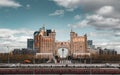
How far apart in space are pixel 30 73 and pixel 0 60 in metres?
74.5

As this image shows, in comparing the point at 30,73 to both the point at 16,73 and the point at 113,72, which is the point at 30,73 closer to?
the point at 16,73

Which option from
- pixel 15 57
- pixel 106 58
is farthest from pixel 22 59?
pixel 106 58

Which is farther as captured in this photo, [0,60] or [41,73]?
Answer: [0,60]

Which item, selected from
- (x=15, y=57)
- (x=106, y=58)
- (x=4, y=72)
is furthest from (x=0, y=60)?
(x=4, y=72)

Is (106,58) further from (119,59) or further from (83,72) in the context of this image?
(83,72)

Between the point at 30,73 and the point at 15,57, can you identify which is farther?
the point at 15,57

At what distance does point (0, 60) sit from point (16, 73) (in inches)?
2915

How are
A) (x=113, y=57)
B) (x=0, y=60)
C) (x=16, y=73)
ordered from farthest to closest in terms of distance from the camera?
(x=113, y=57)
(x=0, y=60)
(x=16, y=73)

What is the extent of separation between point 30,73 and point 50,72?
466 centimetres

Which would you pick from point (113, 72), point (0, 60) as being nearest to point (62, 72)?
point (113, 72)

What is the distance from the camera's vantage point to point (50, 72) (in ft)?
226

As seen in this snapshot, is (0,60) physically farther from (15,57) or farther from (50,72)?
(50,72)

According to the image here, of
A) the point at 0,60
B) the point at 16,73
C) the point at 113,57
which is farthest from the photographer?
the point at 113,57

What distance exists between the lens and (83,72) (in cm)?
6800
